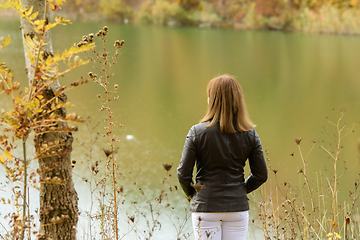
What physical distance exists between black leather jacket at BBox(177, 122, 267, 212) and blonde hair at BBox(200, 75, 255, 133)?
3cm

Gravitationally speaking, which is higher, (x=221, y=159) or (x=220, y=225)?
(x=221, y=159)

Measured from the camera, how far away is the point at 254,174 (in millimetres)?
1521

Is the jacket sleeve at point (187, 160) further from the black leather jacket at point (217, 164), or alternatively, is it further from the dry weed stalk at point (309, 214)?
the dry weed stalk at point (309, 214)

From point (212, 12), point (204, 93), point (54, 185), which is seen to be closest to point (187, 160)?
point (54, 185)

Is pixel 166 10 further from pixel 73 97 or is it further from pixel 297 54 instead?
pixel 73 97

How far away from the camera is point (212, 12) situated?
92.4 feet

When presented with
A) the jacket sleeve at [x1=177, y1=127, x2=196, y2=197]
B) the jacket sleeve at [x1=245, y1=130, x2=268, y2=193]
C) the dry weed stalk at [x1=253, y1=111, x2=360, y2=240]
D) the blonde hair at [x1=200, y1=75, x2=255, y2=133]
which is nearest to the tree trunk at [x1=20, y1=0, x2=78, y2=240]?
the jacket sleeve at [x1=177, y1=127, x2=196, y2=197]

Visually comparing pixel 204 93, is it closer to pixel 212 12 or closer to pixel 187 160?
pixel 187 160

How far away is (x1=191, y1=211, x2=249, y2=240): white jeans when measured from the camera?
1399 mm

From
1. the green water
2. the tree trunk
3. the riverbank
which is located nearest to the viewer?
the tree trunk

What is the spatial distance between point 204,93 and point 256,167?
952 millimetres

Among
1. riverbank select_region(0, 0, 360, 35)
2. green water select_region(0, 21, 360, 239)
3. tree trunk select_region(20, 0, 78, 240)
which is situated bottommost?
tree trunk select_region(20, 0, 78, 240)

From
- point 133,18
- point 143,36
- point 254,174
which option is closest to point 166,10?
point 133,18

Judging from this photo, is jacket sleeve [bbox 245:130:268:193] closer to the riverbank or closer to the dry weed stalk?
the dry weed stalk
